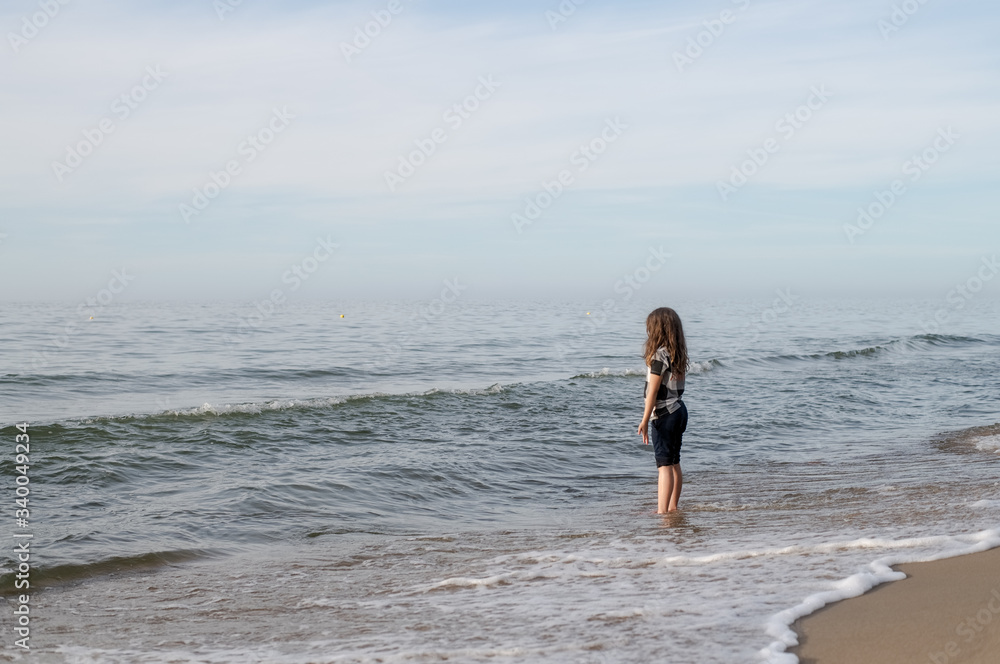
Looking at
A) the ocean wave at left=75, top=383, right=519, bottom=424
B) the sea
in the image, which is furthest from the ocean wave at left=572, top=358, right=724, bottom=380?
the ocean wave at left=75, top=383, right=519, bottom=424

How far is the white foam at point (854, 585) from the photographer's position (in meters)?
3.46

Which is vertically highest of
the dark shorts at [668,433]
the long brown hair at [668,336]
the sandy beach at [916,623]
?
the long brown hair at [668,336]

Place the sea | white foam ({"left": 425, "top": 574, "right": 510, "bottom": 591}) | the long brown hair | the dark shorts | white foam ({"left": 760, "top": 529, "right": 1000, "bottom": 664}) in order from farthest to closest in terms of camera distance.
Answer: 1. the dark shorts
2. the long brown hair
3. white foam ({"left": 425, "top": 574, "right": 510, "bottom": 591})
4. the sea
5. white foam ({"left": 760, "top": 529, "right": 1000, "bottom": 664})

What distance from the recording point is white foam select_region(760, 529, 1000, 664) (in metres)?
3.46

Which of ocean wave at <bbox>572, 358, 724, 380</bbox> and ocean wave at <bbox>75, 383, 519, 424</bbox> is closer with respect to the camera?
ocean wave at <bbox>75, 383, 519, 424</bbox>

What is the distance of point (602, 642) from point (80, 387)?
47.9 feet

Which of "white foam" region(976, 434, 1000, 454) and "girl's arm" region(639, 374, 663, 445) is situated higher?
"girl's arm" region(639, 374, 663, 445)

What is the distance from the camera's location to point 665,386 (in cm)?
695

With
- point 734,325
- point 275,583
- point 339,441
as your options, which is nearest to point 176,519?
point 275,583

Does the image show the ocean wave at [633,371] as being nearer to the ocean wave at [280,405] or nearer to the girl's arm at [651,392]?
the ocean wave at [280,405]

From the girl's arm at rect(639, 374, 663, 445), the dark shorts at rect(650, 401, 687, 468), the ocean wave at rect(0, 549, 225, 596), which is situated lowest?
the ocean wave at rect(0, 549, 225, 596)

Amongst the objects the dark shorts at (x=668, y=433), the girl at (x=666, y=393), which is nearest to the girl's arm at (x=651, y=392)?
the girl at (x=666, y=393)

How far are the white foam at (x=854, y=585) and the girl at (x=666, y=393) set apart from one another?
219cm

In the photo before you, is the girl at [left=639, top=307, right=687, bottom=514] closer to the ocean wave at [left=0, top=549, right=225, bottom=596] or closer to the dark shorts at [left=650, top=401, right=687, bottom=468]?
the dark shorts at [left=650, top=401, right=687, bottom=468]
